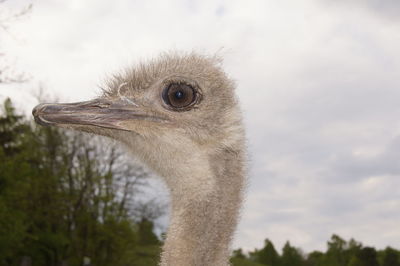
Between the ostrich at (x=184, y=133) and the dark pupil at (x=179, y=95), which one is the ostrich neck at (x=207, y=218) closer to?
the ostrich at (x=184, y=133)

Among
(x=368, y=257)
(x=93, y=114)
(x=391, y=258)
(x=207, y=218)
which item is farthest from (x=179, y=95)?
(x=391, y=258)

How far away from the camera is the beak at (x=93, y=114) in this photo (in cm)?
384

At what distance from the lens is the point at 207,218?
12.0 feet

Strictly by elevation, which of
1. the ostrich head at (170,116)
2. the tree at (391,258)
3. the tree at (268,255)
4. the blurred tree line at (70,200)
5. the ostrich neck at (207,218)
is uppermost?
the tree at (268,255)

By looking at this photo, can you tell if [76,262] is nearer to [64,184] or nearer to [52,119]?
[64,184]

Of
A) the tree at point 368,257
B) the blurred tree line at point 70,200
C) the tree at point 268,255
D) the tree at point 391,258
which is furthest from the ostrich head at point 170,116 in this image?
the tree at point 268,255

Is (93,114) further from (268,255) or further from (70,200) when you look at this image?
(268,255)

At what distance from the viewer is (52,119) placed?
3822 millimetres

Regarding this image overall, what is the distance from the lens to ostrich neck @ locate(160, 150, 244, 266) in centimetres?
356

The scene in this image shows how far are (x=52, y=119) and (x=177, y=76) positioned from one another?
0.82 m

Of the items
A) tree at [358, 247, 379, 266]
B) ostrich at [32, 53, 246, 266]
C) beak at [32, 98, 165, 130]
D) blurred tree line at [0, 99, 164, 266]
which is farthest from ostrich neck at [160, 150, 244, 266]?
tree at [358, 247, 379, 266]

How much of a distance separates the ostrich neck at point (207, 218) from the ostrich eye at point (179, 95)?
0.41 meters

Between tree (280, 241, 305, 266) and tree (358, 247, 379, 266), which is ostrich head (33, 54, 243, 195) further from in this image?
tree (280, 241, 305, 266)

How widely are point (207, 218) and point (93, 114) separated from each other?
0.97 meters
